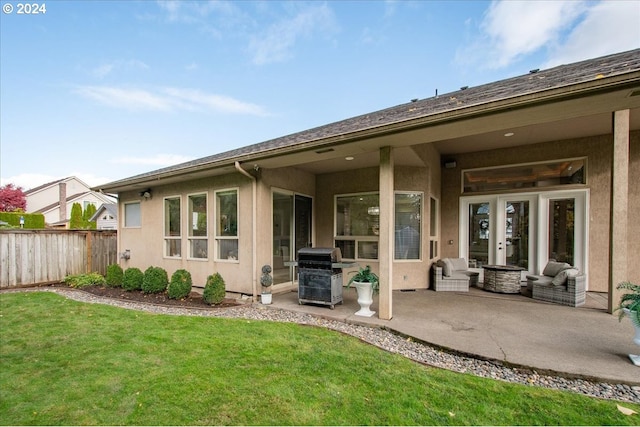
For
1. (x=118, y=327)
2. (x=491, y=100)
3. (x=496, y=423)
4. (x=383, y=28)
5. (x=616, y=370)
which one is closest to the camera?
(x=496, y=423)

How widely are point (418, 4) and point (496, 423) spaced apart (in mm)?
9043

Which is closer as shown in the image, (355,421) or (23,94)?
(355,421)

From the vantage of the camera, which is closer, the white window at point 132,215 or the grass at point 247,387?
the grass at point 247,387

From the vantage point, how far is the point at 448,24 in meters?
8.01

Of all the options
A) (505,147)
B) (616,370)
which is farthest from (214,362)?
(505,147)

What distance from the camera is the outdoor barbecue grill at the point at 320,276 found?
521 centimetres

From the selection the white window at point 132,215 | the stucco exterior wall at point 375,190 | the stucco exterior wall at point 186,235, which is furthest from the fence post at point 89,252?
the stucco exterior wall at point 375,190

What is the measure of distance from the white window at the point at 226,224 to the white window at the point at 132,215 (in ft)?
11.5

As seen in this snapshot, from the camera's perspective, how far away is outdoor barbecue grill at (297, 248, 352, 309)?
205 inches

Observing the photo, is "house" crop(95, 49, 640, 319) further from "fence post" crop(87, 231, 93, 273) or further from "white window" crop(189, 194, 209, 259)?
"fence post" crop(87, 231, 93, 273)

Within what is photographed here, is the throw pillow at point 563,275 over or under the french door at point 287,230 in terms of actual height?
under

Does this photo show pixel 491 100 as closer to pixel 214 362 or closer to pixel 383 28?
pixel 214 362

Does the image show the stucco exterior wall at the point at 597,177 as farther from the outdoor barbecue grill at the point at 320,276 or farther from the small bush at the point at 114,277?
the small bush at the point at 114,277

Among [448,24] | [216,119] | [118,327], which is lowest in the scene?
[118,327]
